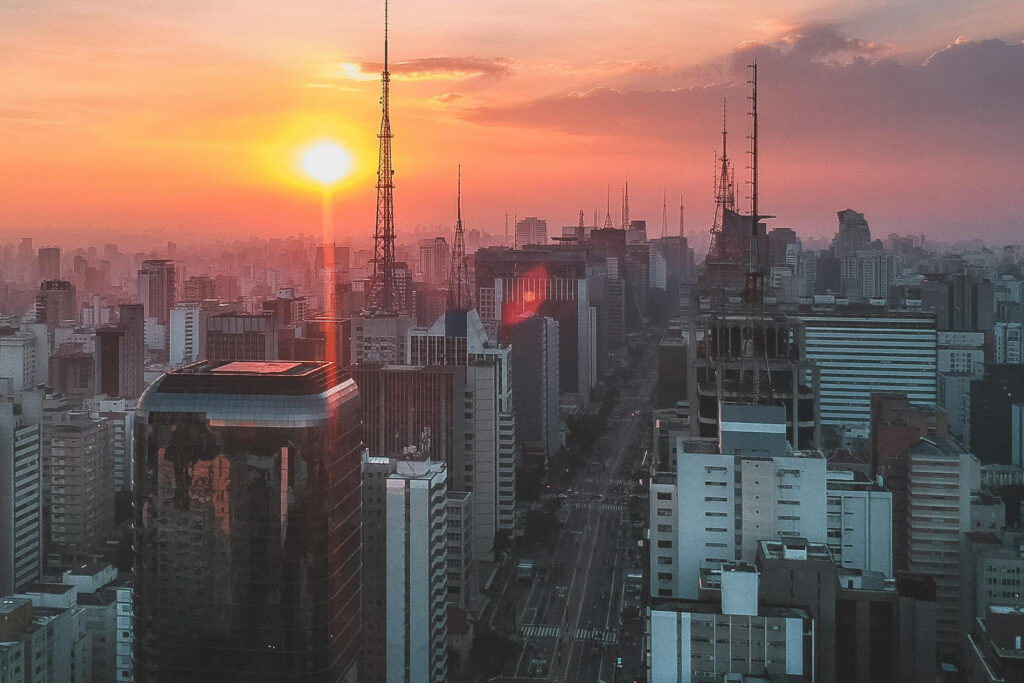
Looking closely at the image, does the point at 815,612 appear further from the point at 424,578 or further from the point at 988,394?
the point at 988,394

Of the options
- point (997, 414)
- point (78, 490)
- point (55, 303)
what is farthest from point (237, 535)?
point (55, 303)

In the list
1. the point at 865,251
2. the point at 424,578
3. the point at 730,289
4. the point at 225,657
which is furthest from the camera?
the point at 865,251

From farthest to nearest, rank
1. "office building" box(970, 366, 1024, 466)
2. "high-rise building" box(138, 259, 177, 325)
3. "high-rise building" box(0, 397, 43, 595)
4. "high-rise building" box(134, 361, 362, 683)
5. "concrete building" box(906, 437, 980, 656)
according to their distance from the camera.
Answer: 1. "high-rise building" box(138, 259, 177, 325)
2. "office building" box(970, 366, 1024, 466)
3. "high-rise building" box(0, 397, 43, 595)
4. "concrete building" box(906, 437, 980, 656)
5. "high-rise building" box(134, 361, 362, 683)

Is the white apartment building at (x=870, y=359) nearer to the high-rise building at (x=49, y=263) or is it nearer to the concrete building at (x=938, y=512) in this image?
the concrete building at (x=938, y=512)

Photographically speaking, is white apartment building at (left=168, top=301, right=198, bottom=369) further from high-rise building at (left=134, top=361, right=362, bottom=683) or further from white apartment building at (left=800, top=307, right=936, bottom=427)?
high-rise building at (left=134, top=361, right=362, bottom=683)

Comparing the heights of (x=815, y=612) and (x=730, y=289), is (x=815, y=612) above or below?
below

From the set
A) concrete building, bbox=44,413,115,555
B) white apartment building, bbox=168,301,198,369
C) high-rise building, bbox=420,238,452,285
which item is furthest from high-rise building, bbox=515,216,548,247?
concrete building, bbox=44,413,115,555

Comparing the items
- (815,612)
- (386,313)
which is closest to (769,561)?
(815,612)

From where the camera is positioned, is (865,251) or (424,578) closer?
(424,578)
